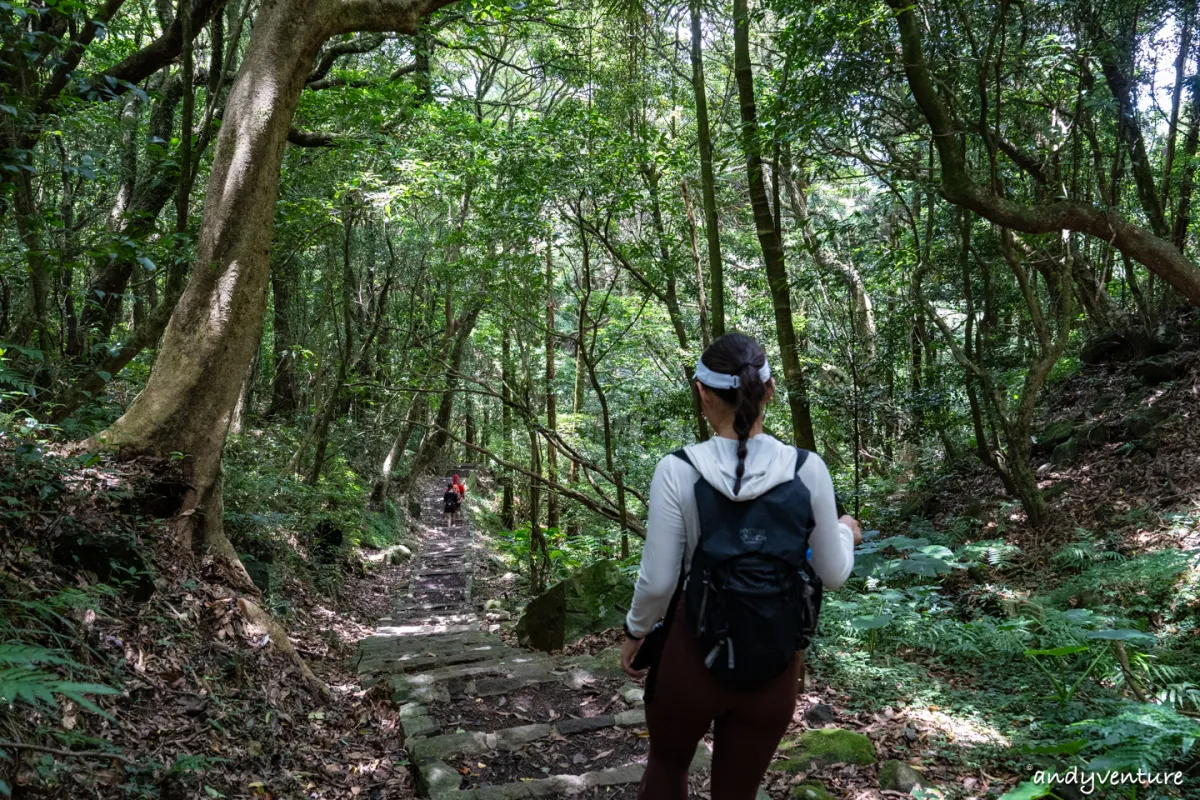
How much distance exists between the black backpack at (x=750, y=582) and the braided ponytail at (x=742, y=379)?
16 cm

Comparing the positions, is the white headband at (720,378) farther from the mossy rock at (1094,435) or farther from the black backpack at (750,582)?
the mossy rock at (1094,435)

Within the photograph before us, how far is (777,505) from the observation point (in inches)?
73.2

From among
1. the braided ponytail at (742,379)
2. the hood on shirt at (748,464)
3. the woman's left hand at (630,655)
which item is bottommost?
the woman's left hand at (630,655)

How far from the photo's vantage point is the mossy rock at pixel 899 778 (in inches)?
128

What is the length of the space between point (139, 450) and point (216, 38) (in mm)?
4327

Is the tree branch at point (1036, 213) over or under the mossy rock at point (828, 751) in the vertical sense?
over

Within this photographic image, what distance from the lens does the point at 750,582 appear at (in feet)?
5.93

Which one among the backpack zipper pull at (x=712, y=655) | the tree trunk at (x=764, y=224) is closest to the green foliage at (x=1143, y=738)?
the backpack zipper pull at (x=712, y=655)

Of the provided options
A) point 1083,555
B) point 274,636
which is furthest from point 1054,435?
point 274,636

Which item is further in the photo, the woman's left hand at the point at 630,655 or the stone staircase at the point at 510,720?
the stone staircase at the point at 510,720

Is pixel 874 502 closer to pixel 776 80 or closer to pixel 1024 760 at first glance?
pixel 776 80

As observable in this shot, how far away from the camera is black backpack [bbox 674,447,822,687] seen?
1.82 metres

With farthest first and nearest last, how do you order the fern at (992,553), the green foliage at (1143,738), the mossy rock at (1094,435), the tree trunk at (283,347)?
the tree trunk at (283,347), the mossy rock at (1094,435), the fern at (992,553), the green foliage at (1143,738)

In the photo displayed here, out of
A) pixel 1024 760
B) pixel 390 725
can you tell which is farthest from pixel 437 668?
pixel 1024 760
